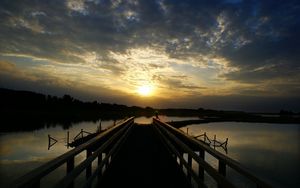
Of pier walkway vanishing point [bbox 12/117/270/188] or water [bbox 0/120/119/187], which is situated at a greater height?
pier walkway vanishing point [bbox 12/117/270/188]

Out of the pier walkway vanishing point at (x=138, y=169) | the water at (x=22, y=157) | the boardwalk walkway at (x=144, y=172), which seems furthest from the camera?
the water at (x=22, y=157)

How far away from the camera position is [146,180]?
26.2 ft

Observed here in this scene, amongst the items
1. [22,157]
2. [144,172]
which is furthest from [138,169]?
[22,157]

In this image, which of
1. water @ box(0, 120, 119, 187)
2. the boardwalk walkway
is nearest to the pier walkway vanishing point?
the boardwalk walkway

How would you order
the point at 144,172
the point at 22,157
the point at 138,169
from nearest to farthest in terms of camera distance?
the point at 144,172, the point at 138,169, the point at 22,157

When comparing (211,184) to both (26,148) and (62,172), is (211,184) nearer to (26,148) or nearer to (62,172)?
(62,172)

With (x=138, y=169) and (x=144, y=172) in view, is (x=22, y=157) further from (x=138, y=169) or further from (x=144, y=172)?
(x=144, y=172)

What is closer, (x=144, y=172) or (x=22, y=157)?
(x=144, y=172)

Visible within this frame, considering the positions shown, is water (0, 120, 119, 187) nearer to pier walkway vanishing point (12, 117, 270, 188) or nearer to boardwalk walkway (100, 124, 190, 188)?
boardwalk walkway (100, 124, 190, 188)

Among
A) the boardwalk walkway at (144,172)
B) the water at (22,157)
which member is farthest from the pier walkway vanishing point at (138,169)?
the water at (22,157)

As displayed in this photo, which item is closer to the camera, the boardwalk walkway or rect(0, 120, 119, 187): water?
the boardwalk walkway

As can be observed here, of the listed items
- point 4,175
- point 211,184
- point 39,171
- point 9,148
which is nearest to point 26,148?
point 9,148

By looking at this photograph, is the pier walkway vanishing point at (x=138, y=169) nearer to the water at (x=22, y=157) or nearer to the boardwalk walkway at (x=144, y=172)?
the boardwalk walkway at (x=144, y=172)

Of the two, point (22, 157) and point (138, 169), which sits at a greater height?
point (138, 169)
